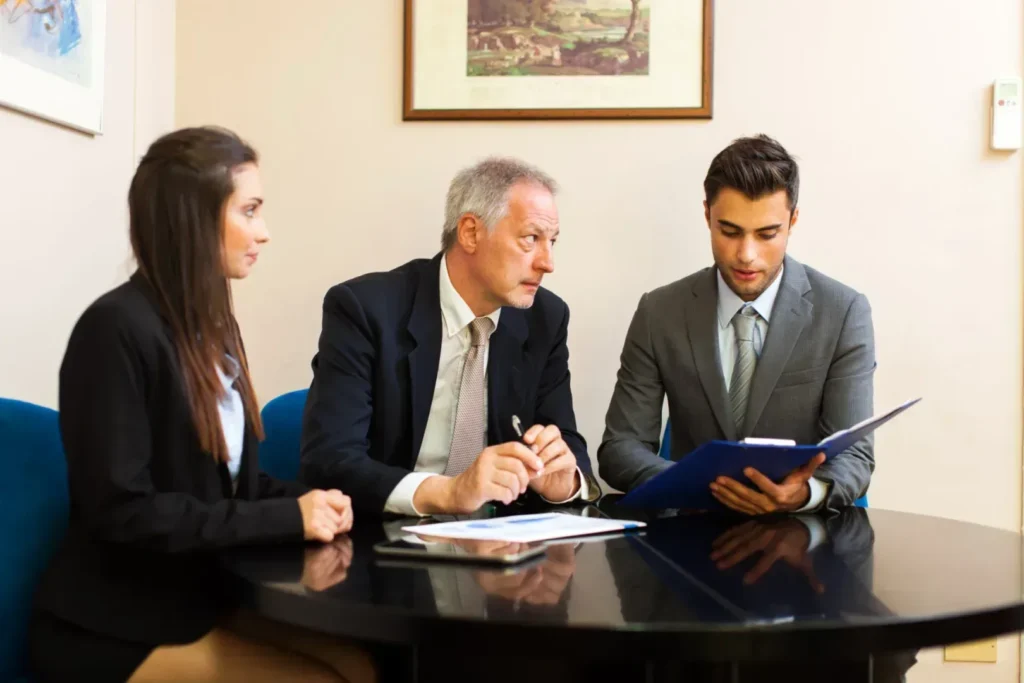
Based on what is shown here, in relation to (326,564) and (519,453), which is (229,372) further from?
(519,453)

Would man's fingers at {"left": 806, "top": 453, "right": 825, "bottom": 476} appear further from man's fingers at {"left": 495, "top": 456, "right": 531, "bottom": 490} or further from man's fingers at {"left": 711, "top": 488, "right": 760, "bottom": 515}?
man's fingers at {"left": 495, "top": 456, "right": 531, "bottom": 490}

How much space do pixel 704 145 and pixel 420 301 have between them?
1.05 m

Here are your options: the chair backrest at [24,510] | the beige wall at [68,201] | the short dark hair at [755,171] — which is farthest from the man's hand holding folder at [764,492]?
the beige wall at [68,201]

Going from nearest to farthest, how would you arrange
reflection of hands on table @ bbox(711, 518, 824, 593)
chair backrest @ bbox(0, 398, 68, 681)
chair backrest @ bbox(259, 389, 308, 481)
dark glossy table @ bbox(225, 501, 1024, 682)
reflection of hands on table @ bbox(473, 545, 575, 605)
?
dark glossy table @ bbox(225, 501, 1024, 682) < reflection of hands on table @ bbox(473, 545, 575, 605) < reflection of hands on table @ bbox(711, 518, 824, 593) < chair backrest @ bbox(0, 398, 68, 681) < chair backrest @ bbox(259, 389, 308, 481)

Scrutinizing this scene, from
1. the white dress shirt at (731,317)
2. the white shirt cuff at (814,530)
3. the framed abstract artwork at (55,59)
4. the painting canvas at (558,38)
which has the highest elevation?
the painting canvas at (558,38)

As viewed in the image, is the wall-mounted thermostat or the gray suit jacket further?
the wall-mounted thermostat

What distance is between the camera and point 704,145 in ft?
9.35

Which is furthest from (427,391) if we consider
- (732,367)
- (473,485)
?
(732,367)

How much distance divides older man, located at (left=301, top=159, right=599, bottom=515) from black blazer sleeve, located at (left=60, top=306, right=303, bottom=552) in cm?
54

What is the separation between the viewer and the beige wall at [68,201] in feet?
7.25

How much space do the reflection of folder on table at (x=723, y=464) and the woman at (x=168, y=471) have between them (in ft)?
1.80

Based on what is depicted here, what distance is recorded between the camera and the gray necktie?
2.42 m

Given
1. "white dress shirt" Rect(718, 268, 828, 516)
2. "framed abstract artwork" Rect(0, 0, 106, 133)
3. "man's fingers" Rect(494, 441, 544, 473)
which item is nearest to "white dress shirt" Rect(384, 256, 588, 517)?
"man's fingers" Rect(494, 441, 544, 473)

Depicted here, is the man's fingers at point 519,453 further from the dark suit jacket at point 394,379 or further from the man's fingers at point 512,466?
the dark suit jacket at point 394,379
